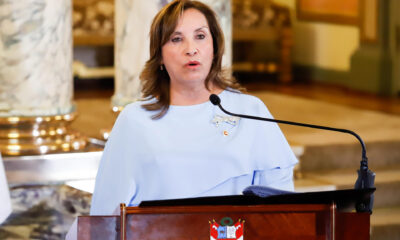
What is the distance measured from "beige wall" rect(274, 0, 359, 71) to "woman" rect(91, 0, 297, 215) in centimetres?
729

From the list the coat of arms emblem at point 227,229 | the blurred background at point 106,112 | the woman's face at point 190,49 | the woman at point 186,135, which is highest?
the woman's face at point 190,49

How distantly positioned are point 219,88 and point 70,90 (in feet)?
8.85

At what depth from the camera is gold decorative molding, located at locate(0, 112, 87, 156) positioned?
5.18 meters

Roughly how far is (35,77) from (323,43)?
242 inches

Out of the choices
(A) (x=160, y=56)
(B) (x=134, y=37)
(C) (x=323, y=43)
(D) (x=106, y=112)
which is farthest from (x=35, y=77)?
(C) (x=323, y=43)

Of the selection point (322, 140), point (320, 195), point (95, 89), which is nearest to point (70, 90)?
point (322, 140)

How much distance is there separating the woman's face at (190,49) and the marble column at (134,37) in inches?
98.6

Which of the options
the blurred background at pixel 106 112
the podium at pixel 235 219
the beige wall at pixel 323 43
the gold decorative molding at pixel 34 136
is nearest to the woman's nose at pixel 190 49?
the podium at pixel 235 219

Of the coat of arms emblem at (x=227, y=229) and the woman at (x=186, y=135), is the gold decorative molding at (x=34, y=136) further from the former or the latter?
the coat of arms emblem at (x=227, y=229)

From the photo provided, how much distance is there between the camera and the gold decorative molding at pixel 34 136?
5184 mm

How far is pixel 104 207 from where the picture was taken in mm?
2795

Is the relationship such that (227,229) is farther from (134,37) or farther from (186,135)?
(134,37)

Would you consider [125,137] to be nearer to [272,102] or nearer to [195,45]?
[195,45]

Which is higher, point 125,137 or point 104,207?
point 125,137
